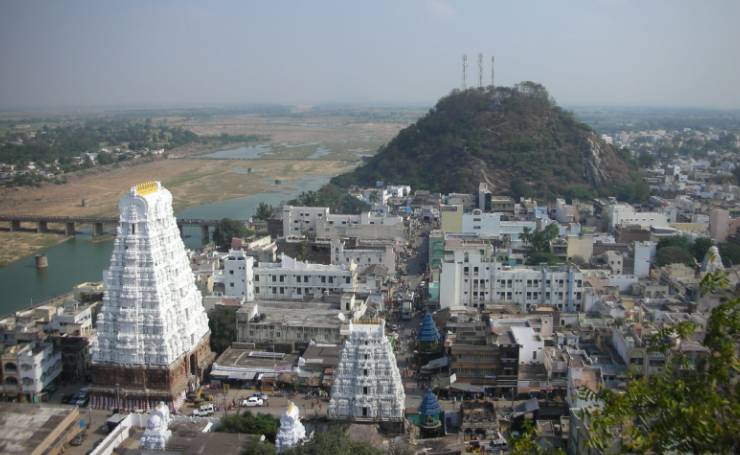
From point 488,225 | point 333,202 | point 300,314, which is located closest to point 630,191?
point 488,225

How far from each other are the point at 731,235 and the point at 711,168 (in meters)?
32.0

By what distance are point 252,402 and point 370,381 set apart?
455cm

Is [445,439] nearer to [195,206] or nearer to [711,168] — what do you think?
[195,206]

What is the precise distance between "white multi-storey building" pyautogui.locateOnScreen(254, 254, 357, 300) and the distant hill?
27504 millimetres

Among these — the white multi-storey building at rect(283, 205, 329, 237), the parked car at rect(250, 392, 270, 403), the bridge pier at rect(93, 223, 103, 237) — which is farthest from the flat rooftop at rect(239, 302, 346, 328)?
the bridge pier at rect(93, 223, 103, 237)

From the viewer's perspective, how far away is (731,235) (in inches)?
1527

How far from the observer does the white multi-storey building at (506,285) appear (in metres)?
28.0

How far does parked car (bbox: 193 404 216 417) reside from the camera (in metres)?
20.0

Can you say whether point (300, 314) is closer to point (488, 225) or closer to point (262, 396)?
point (262, 396)

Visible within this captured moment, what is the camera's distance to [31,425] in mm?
17531

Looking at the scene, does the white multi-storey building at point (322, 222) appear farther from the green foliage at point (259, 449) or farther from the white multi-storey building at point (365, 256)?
the green foliage at point (259, 449)

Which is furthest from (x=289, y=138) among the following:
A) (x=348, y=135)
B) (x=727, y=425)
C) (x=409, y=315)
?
(x=727, y=425)

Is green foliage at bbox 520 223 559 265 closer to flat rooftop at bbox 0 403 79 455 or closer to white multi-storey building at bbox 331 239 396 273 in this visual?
white multi-storey building at bbox 331 239 396 273

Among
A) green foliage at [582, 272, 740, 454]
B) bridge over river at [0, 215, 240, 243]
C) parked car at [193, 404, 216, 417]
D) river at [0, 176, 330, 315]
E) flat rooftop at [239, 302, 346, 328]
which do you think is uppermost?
green foliage at [582, 272, 740, 454]
